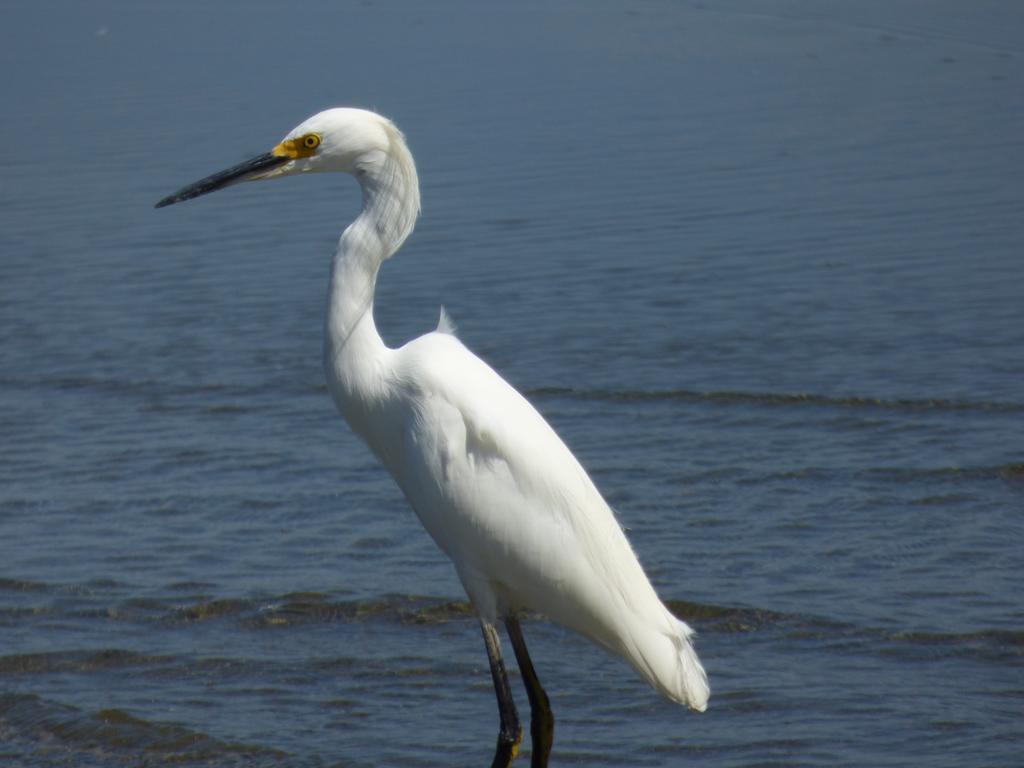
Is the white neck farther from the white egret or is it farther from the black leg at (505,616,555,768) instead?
the black leg at (505,616,555,768)

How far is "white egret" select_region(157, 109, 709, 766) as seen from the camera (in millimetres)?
4531

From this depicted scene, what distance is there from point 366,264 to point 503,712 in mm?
1348

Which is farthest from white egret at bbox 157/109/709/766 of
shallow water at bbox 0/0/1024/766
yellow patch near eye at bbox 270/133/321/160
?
shallow water at bbox 0/0/1024/766

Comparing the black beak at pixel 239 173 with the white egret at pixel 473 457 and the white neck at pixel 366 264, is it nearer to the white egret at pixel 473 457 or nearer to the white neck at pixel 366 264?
the white egret at pixel 473 457

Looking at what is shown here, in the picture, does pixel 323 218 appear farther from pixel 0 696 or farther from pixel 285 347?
pixel 0 696

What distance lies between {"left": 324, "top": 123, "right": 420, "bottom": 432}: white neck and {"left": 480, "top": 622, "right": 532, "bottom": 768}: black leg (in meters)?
0.78

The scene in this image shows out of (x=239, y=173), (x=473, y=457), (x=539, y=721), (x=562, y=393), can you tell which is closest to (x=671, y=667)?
(x=539, y=721)

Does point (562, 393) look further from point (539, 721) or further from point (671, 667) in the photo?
point (671, 667)

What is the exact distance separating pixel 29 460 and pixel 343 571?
7.29ft

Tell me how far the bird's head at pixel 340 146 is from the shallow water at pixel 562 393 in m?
1.78

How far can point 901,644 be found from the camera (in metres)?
5.47

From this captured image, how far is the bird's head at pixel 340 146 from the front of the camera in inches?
180

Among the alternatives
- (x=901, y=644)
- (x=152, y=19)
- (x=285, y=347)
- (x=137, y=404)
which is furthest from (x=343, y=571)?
(x=152, y=19)

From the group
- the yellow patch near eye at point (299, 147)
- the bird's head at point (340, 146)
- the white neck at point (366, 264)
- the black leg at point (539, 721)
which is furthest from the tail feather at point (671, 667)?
the yellow patch near eye at point (299, 147)
